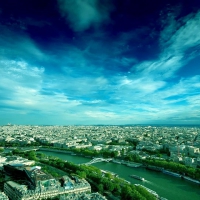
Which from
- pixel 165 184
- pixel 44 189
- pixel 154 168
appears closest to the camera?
pixel 44 189

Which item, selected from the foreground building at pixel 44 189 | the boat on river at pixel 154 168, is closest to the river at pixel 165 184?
the boat on river at pixel 154 168

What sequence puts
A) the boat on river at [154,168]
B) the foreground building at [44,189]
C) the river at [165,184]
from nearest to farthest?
the foreground building at [44,189]
the river at [165,184]
the boat on river at [154,168]

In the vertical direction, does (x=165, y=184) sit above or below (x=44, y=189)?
below

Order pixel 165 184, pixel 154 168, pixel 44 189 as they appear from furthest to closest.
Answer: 1. pixel 154 168
2. pixel 165 184
3. pixel 44 189

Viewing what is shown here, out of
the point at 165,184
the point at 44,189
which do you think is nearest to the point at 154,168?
the point at 165,184

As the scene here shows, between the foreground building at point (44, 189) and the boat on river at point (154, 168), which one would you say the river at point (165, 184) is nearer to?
the boat on river at point (154, 168)

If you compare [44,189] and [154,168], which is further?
[154,168]

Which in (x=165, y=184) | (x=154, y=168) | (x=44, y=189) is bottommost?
(x=165, y=184)

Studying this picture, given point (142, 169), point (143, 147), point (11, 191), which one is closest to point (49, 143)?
point (143, 147)

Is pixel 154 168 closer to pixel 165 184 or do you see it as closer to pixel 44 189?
pixel 165 184

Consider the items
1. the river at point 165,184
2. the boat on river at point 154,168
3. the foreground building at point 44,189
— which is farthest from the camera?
the boat on river at point 154,168

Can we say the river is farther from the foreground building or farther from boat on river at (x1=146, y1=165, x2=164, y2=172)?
the foreground building

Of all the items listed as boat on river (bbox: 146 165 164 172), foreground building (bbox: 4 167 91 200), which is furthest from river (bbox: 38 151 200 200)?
foreground building (bbox: 4 167 91 200)
